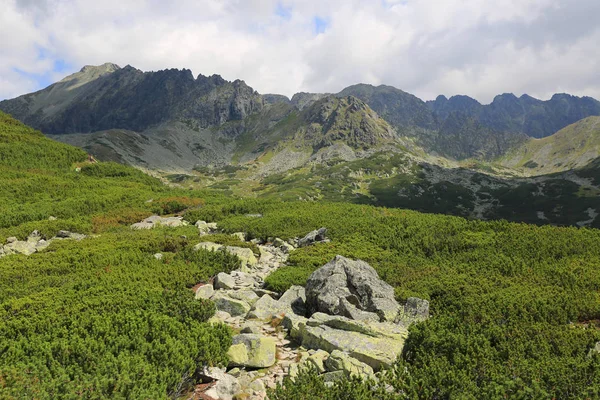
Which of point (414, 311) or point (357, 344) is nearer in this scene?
point (357, 344)

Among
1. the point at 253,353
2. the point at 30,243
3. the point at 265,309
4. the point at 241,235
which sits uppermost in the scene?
the point at 241,235

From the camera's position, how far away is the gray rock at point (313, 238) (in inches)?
919

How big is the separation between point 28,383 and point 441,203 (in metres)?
160

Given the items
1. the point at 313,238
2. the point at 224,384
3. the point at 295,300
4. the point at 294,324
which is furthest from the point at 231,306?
the point at 313,238

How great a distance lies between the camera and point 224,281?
14.6 metres

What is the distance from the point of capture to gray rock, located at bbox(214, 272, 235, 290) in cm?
1445

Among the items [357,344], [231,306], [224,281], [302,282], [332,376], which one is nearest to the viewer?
[332,376]

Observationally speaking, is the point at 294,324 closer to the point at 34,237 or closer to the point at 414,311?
the point at 414,311

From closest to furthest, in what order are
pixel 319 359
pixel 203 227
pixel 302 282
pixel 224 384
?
pixel 224 384 < pixel 319 359 < pixel 302 282 < pixel 203 227

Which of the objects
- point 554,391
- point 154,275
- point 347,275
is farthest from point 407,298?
point 154,275

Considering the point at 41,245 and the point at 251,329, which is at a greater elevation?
the point at 41,245

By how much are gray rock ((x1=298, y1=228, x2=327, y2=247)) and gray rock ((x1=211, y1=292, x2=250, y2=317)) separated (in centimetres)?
1098

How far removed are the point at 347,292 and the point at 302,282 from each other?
289 cm

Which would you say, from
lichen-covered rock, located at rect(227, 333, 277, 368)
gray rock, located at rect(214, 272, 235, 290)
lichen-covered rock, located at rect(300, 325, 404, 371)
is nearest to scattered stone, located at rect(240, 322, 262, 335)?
lichen-covered rock, located at rect(227, 333, 277, 368)
